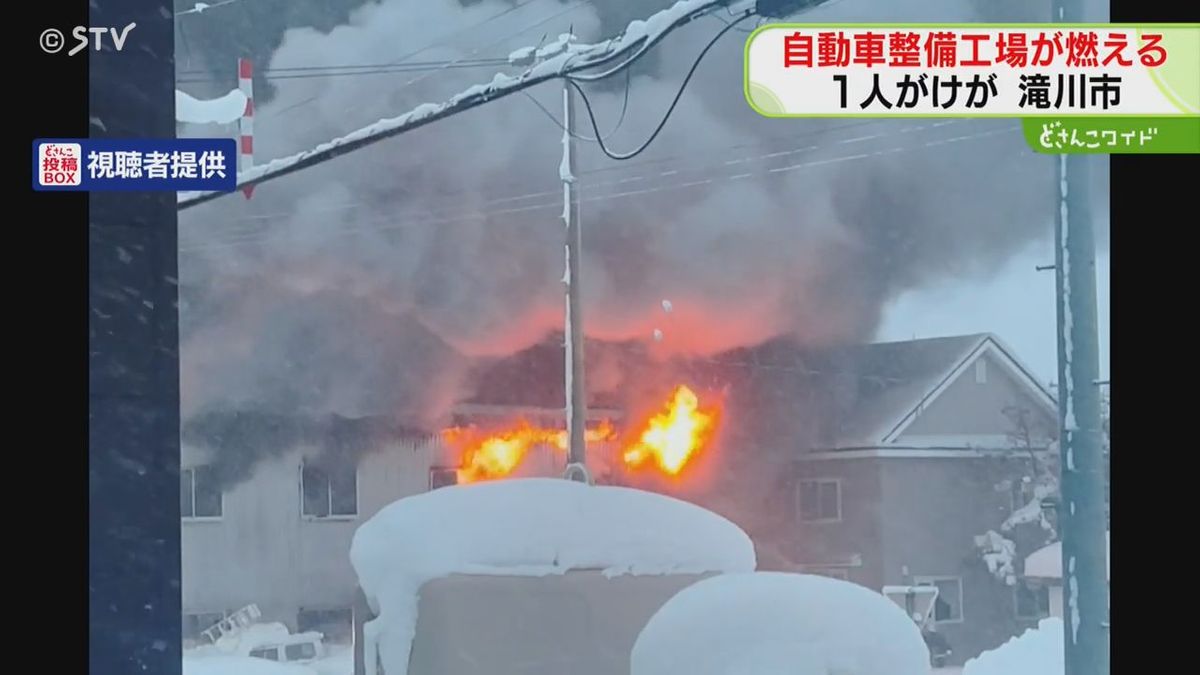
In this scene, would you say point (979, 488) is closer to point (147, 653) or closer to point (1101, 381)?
point (1101, 381)

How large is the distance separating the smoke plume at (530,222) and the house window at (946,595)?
0.66 meters

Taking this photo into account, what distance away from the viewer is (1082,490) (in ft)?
9.89

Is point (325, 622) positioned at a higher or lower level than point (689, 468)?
lower

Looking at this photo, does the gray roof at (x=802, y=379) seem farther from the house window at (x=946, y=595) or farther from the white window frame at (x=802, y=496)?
the house window at (x=946, y=595)

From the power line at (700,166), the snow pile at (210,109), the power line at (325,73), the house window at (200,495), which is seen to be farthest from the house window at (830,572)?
the snow pile at (210,109)

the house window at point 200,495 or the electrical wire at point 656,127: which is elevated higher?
the electrical wire at point 656,127

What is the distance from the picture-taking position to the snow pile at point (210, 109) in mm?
3031

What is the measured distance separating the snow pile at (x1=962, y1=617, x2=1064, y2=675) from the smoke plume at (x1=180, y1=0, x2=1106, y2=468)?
34.9 inches

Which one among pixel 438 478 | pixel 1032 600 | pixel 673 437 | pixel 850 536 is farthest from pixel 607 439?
pixel 1032 600

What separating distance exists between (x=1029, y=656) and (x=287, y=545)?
1.91 metres
